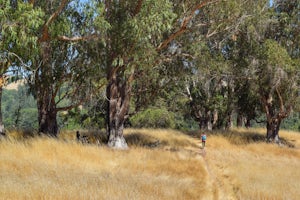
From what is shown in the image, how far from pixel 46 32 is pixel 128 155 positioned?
18.3ft

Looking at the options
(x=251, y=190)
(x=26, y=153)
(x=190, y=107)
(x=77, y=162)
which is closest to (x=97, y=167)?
(x=77, y=162)

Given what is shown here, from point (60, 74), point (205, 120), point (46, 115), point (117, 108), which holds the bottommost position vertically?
point (205, 120)

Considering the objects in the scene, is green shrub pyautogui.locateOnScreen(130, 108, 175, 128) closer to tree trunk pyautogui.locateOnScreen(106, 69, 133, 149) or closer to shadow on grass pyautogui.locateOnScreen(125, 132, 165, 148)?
shadow on grass pyautogui.locateOnScreen(125, 132, 165, 148)

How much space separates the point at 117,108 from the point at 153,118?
649 inches

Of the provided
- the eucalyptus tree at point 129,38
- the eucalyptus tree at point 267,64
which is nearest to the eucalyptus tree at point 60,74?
the eucalyptus tree at point 129,38

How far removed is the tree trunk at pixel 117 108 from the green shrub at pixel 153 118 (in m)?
14.1

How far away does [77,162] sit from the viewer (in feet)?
37.6

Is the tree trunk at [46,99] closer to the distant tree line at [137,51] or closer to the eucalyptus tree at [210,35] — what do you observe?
the distant tree line at [137,51]

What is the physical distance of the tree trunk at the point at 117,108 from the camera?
17094 mm

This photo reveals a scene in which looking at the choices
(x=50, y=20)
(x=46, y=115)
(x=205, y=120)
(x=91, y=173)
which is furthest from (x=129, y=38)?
(x=205, y=120)

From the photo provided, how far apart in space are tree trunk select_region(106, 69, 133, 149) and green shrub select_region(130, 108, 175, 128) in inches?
554

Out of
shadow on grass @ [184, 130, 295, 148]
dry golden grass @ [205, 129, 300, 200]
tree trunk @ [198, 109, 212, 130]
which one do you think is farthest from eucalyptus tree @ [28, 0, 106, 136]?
tree trunk @ [198, 109, 212, 130]

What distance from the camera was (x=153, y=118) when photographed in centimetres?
3375

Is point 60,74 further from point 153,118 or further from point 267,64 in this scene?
point 153,118
